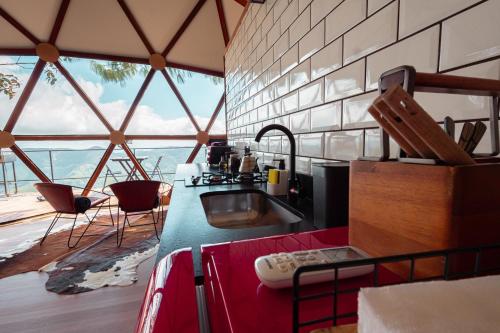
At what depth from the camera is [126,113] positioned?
4.59 m

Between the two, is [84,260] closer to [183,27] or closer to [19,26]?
[183,27]

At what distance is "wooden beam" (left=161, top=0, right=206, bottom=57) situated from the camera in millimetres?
3641

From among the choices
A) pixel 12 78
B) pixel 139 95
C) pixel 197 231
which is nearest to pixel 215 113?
pixel 139 95

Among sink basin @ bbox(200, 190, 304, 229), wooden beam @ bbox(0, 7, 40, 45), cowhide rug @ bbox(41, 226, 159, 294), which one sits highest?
wooden beam @ bbox(0, 7, 40, 45)

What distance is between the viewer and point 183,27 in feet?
12.8

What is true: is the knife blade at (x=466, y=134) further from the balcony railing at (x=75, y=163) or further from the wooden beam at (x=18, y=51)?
the wooden beam at (x=18, y=51)

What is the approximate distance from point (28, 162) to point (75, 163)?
30.9 inches

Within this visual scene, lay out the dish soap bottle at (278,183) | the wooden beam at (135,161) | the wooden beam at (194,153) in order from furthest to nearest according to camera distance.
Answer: the wooden beam at (194,153), the wooden beam at (135,161), the dish soap bottle at (278,183)

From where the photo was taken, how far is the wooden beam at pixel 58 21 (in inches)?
141

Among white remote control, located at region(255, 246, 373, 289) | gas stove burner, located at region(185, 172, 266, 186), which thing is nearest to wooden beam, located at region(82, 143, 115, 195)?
gas stove burner, located at region(185, 172, 266, 186)

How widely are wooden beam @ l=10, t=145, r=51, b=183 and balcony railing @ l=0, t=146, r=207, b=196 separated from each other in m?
0.12

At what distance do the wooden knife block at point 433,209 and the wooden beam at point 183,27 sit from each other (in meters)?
4.19

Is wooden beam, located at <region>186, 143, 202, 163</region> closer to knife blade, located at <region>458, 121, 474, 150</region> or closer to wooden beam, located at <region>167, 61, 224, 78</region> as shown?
wooden beam, located at <region>167, 61, 224, 78</region>

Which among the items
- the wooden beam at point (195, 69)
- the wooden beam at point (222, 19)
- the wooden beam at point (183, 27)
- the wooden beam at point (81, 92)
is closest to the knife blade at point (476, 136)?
the wooden beam at point (222, 19)
